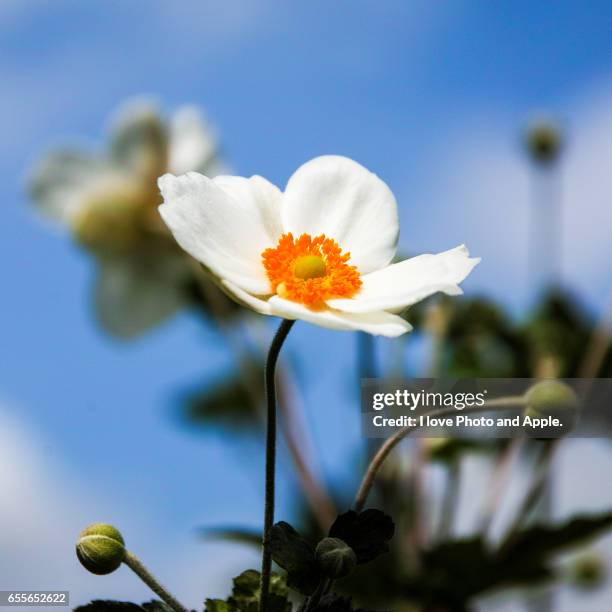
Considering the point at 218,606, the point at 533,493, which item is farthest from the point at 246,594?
the point at 533,493

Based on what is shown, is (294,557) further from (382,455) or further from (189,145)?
(189,145)

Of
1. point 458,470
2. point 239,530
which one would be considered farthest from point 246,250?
point 458,470

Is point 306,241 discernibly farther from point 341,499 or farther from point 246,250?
point 341,499

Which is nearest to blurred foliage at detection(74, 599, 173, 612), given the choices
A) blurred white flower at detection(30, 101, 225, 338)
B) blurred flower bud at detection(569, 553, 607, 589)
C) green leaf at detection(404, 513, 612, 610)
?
green leaf at detection(404, 513, 612, 610)

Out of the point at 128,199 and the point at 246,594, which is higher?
A: the point at 128,199

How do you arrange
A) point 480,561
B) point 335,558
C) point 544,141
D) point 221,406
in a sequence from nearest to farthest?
point 335,558 < point 480,561 < point 544,141 < point 221,406

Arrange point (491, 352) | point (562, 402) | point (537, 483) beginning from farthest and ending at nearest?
point (491, 352) → point (537, 483) → point (562, 402)
